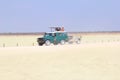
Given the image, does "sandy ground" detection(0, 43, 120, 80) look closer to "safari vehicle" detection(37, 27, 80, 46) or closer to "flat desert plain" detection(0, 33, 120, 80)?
"flat desert plain" detection(0, 33, 120, 80)

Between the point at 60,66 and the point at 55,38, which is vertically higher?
the point at 55,38

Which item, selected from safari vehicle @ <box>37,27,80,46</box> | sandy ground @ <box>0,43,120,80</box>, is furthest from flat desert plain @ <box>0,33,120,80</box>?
safari vehicle @ <box>37,27,80,46</box>

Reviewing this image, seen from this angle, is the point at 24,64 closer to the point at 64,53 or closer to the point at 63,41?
the point at 64,53

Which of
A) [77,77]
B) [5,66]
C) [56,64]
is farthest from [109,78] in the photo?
[5,66]

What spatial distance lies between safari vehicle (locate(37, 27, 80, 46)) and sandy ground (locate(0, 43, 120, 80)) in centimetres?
1327

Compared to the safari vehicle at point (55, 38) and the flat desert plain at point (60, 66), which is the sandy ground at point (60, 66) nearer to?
the flat desert plain at point (60, 66)

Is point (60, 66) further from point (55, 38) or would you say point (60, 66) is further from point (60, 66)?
point (55, 38)

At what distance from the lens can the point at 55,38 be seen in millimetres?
39594

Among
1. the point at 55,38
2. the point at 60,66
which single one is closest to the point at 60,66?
the point at 60,66

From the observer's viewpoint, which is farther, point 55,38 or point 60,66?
point 55,38

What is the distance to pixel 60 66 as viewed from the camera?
20.5 meters

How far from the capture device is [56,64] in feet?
69.1

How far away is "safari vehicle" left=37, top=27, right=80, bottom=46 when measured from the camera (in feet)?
128

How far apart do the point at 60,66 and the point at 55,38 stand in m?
19.1
